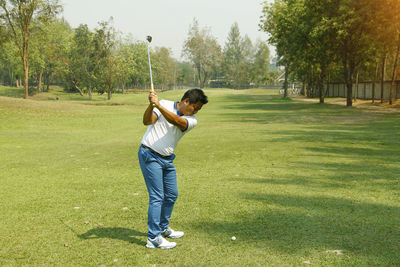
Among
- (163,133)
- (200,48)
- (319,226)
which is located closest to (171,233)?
(163,133)

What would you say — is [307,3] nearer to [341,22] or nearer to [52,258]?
[341,22]

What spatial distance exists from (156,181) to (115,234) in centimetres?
137

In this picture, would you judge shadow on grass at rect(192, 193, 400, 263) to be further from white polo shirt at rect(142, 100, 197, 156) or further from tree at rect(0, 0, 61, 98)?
tree at rect(0, 0, 61, 98)

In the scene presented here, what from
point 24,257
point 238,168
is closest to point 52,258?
point 24,257

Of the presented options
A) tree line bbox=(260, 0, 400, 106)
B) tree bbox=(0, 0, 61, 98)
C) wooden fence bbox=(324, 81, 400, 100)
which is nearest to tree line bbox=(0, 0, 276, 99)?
tree bbox=(0, 0, 61, 98)

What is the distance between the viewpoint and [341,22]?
37.3 meters

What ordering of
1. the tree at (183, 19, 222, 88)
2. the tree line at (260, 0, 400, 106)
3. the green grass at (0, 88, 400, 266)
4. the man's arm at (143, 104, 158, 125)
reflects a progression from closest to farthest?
the man's arm at (143, 104, 158, 125), the green grass at (0, 88, 400, 266), the tree line at (260, 0, 400, 106), the tree at (183, 19, 222, 88)

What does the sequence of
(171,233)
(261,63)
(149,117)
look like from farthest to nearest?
(261,63) → (171,233) → (149,117)

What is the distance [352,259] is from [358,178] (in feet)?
16.6

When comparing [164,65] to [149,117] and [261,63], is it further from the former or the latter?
[149,117]

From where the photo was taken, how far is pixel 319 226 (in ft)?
20.0

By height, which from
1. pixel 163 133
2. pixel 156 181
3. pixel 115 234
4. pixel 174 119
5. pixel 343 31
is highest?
pixel 343 31

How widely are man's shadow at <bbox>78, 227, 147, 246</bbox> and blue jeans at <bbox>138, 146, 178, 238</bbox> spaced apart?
0.55 meters

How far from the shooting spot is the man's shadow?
5754mm
